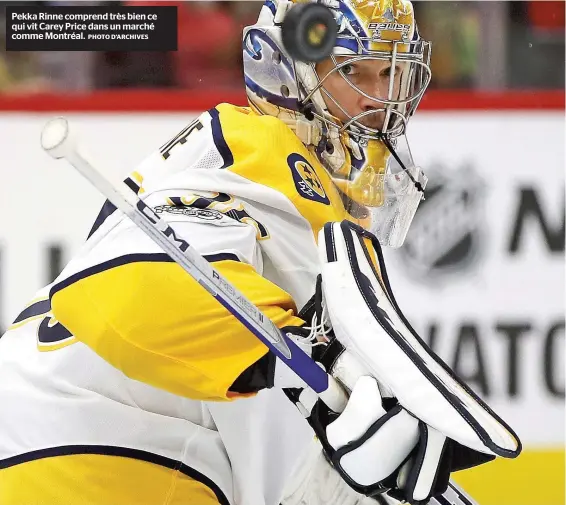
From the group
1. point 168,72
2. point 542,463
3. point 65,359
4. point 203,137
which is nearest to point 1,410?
point 65,359

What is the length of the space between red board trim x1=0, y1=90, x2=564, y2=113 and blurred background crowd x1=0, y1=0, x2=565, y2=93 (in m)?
0.02

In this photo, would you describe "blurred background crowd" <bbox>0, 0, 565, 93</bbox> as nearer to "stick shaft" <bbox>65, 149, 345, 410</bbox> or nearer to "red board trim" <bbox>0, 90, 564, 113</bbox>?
"red board trim" <bbox>0, 90, 564, 113</bbox>

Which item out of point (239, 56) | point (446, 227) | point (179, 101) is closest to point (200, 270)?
point (239, 56)

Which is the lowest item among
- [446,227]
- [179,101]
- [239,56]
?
[446,227]

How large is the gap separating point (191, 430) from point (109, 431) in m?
0.10

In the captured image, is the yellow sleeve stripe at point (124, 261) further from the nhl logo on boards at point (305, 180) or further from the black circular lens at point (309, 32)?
the black circular lens at point (309, 32)

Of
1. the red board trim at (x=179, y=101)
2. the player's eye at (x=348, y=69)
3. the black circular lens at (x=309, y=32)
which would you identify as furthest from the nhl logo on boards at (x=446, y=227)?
the black circular lens at (x=309, y=32)

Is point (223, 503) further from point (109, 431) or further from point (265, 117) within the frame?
point (265, 117)

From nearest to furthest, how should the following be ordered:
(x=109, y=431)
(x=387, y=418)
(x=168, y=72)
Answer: (x=387, y=418) → (x=109, y=431) → (x=168, y=72)

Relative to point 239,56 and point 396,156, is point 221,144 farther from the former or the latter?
point 239,56

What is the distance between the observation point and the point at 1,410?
1.24 metres

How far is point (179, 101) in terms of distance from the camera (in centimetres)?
192

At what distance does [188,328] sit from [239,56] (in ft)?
2.35

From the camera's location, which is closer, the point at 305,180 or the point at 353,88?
the point at 305,180
